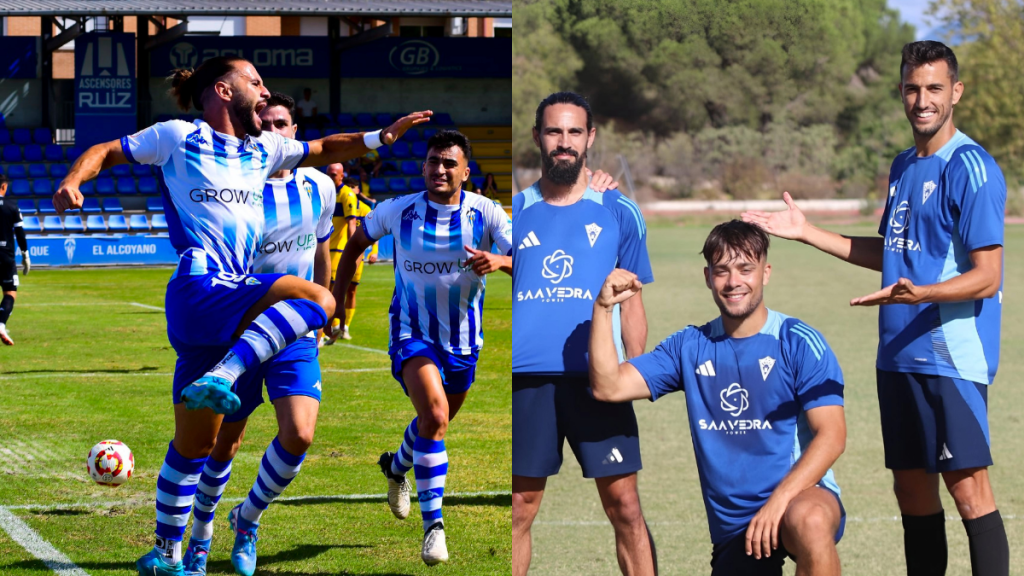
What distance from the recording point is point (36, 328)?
39.9 ft

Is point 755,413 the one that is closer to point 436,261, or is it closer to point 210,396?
point 210,396

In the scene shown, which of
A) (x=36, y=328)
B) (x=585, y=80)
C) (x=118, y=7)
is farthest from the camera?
(x=118, y=7)

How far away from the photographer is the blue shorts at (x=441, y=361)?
4598mm

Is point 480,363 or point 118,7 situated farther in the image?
point 118,7

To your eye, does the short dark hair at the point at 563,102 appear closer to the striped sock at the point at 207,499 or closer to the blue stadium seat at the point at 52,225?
the striped sock at the point at 207,499

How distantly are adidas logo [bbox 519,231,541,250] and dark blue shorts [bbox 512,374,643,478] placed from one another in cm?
34

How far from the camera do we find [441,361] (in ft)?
15.5

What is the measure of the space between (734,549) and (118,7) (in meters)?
24.5

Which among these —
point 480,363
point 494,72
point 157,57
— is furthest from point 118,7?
point 480,363

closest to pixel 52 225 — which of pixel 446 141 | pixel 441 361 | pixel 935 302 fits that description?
pixel 441 361

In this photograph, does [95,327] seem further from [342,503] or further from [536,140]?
[536,140]

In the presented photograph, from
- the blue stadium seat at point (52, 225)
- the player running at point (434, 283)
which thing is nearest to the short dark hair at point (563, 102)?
the player running at point (434, 283)

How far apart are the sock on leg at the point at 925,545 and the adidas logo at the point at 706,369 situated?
2.70 feet

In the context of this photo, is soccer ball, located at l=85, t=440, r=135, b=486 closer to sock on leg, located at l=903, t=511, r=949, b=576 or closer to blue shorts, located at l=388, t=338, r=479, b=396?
blue shorts, located at l=388, t=338, r=479, b=396
